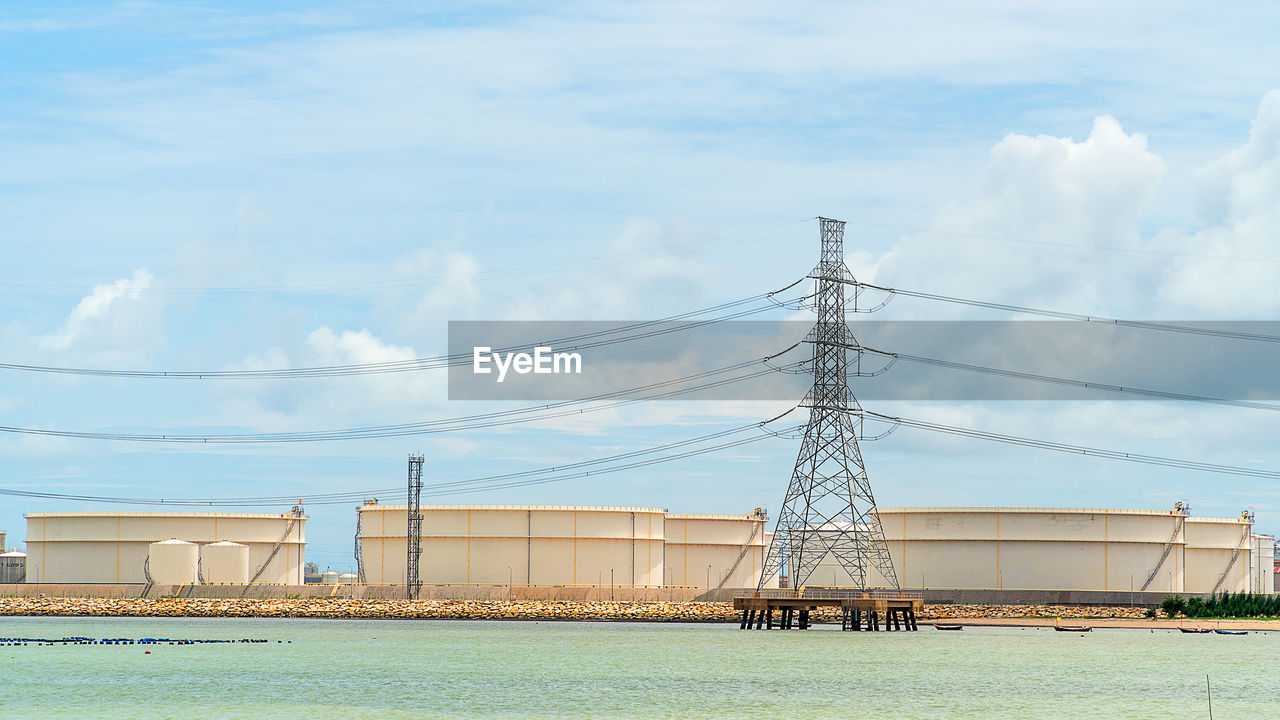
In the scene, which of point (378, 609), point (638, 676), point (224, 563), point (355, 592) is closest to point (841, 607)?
point (638, 676)

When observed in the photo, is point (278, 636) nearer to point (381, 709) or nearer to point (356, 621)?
point (356, 621)

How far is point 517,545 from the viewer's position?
101m

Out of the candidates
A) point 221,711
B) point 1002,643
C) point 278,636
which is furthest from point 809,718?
point 278,636

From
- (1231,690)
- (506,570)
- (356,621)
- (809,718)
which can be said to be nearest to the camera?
(809,718)

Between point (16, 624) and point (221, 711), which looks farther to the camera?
point (16, 624)

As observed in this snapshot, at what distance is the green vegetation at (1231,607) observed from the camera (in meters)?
92.9

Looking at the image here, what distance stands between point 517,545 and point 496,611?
22.2 feet

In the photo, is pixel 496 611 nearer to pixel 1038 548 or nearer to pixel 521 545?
pixel 521 545

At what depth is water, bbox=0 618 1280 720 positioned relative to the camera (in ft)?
141

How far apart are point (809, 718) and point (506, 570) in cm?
6173

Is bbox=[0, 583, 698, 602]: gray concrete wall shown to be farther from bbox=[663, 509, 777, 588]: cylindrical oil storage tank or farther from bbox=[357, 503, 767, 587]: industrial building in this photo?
bbox=[663, 509, 777, 588]: cylindrical oil storage tank

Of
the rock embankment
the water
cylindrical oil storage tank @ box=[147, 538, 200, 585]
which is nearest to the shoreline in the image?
the rock embankment

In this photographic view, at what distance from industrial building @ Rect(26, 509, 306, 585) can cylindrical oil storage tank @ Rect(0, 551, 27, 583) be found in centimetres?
649

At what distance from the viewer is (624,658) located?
2409 inches
